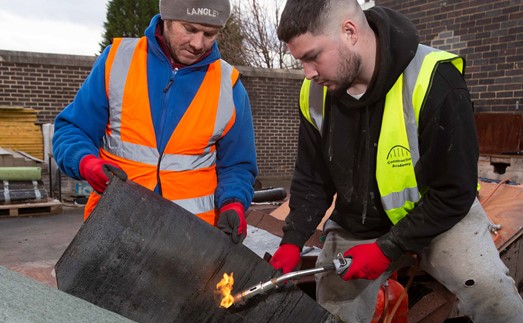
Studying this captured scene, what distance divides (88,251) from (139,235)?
7.5 inches

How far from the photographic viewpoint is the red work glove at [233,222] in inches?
79.2

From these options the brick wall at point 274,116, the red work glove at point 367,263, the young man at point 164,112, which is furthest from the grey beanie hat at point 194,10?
the brick wall at point 274,116

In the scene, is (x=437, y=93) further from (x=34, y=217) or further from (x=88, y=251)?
(x=34, y=217)

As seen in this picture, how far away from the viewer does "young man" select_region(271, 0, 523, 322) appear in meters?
1.95

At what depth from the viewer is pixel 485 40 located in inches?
284

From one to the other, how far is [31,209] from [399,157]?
22.1 feet

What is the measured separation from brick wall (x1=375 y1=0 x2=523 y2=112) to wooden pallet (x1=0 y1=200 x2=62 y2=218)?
6.72m

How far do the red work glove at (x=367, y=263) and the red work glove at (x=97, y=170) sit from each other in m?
1.08

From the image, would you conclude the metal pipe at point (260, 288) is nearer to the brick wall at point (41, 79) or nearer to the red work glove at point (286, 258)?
the red work glove at point (286, 258)

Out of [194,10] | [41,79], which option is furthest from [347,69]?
[41,79]

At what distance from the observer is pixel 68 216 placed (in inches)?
291

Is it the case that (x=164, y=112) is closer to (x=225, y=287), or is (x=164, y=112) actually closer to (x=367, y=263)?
(x=225, y=287)

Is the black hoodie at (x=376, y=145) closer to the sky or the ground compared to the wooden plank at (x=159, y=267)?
closer to the sky

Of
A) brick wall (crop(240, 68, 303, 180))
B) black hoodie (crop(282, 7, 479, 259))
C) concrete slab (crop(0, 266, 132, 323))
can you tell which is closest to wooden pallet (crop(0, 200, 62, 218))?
brick wall (crop(240, 68, 303, 180))
